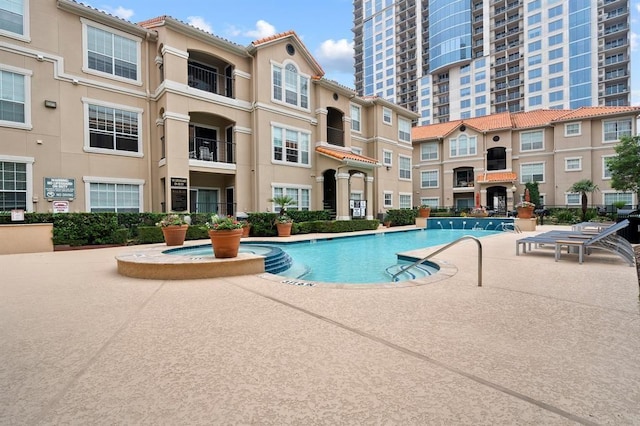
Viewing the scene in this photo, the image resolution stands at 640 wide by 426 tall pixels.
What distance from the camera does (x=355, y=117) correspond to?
2528cm

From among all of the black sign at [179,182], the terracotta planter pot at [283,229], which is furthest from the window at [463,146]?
the black sign at [179,182]

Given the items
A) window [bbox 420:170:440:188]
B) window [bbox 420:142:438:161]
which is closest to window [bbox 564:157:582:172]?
window [bbox 420:170:440:188]

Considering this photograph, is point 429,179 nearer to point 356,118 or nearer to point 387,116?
point 387,116

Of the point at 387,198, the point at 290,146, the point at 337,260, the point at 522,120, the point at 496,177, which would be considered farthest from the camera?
the point at 522,120

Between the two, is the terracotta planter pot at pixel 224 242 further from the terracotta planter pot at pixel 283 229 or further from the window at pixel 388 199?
the window at pixel 388 199

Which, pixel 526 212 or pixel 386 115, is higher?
pixel 386 115

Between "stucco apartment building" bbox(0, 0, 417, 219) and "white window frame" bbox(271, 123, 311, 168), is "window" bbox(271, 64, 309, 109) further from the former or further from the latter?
"white window frame" bbox(271, 123, 311, 168)

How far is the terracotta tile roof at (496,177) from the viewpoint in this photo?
106 ft

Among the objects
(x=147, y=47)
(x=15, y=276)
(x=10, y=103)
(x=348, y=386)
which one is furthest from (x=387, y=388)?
(x=147, y=47)

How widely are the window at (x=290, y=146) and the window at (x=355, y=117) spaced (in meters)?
5.96

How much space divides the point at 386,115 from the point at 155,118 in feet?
59.1

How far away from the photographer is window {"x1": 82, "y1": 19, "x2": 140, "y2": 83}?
14.4m

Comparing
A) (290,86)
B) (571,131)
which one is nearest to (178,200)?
(290,86)

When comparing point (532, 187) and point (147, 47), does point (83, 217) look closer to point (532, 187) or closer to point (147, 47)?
point (147, 47)
